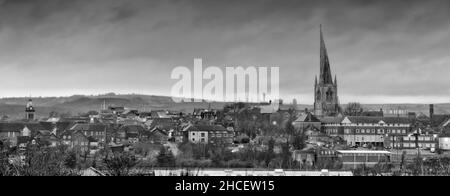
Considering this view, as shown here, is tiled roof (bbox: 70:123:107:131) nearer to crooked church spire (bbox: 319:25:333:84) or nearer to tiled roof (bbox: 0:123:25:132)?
tiled roof (bbox: 0:123:25:132)

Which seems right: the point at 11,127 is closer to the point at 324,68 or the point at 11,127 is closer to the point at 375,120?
the point at 375,120

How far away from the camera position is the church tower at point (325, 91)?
26070mm

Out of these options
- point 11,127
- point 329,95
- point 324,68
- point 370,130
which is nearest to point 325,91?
point 329,95

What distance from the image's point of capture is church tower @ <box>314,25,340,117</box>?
85.5ft

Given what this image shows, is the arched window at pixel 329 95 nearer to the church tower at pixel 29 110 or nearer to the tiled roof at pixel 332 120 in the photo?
the tiled roof at pixel 332 120

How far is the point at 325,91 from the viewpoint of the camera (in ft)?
87.2

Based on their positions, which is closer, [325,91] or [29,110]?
[29,110]

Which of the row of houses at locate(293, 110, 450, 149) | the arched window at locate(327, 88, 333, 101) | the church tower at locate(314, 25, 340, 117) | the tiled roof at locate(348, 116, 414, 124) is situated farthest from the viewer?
the arched window at locate(327, 88, 333, 101)

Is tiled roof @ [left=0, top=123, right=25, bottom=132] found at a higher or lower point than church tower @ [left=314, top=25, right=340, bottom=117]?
lower

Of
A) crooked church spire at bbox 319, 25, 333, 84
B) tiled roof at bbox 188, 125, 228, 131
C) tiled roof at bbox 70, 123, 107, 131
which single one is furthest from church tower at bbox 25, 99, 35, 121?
crooked church spire at bbox 319, 25, 333, 84
